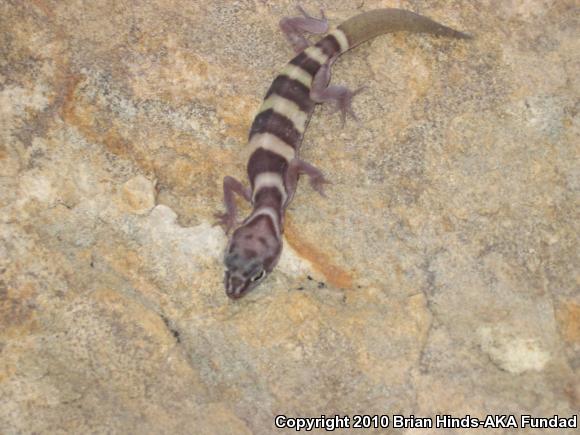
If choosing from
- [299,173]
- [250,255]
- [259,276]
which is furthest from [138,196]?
[299,173]

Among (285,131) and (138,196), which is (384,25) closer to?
(285,131)

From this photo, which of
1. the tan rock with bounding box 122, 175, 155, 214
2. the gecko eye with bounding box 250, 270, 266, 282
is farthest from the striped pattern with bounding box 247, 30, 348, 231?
the tan rock with bounding box 122, 175, 155, 214

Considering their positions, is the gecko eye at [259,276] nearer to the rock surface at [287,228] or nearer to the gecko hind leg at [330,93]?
the rock surface at [287,228]

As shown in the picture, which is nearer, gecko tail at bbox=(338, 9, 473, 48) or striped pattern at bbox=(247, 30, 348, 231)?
striped pattern at bbox=(247, 30, 348, 231)

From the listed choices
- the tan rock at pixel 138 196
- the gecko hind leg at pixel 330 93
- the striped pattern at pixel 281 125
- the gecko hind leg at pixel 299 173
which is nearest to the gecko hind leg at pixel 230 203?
the striped pattern at pixel 281 125

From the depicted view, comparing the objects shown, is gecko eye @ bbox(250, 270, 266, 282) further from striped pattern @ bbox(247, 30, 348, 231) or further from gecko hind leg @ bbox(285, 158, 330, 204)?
gecko hind leg @ bbox(285, 158, 330, 204)
